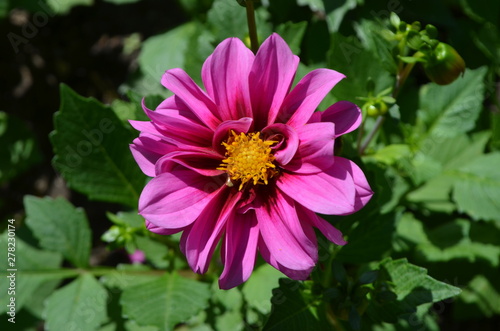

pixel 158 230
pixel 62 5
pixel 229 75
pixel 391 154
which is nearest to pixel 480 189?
pixel 391 154

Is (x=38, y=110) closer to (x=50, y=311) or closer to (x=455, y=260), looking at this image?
(x=50, y=311)

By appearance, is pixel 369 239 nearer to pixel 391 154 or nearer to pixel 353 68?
pixel 391 154

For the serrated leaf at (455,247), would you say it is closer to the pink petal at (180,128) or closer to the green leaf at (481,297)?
the green leaf at (481,297)

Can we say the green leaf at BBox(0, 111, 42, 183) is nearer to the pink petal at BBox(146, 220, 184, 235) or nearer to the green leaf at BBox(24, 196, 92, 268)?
the green leaf at BBox(24, 196, 92, 268)

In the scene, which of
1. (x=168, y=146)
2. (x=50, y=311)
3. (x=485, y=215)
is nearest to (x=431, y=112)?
(x=485, y=215)

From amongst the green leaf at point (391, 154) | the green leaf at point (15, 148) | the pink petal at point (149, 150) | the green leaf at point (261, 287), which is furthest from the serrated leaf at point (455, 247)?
the green leaf at point (15, 148)
